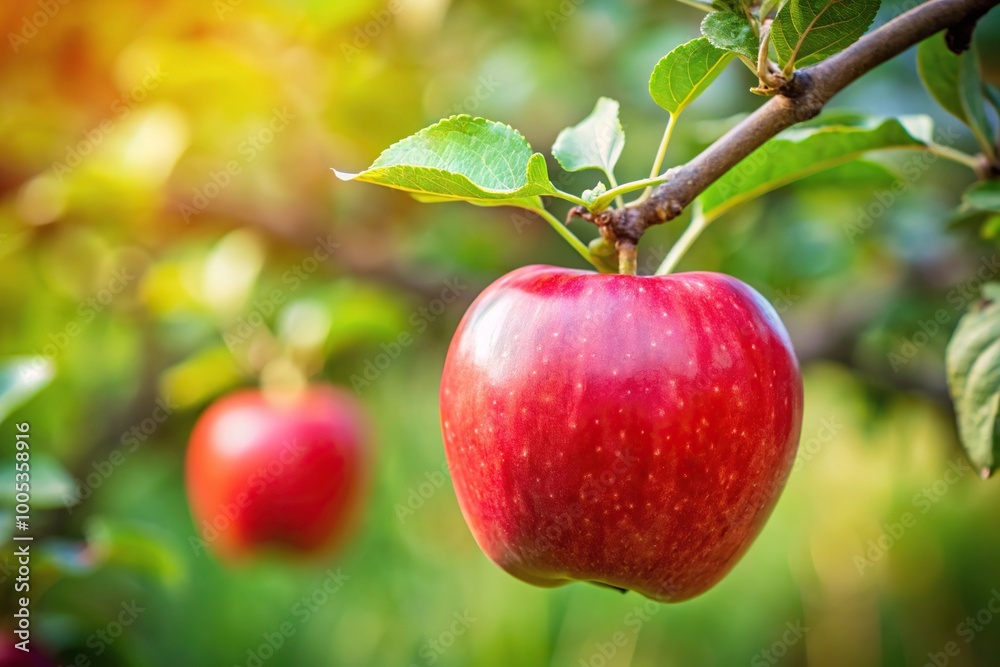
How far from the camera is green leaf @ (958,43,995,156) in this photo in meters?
0.63

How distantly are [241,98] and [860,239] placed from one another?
1035mm

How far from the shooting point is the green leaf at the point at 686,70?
459mm

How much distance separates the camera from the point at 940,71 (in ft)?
2.10

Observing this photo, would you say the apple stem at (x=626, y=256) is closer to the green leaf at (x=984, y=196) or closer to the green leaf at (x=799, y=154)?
the green leaf at (x=799, y=154)

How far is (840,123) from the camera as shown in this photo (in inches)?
25.7

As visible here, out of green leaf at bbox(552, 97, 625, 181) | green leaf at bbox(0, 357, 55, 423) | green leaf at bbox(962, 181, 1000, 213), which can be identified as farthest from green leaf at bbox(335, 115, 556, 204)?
green leaf at bbox(0, 357, 55, 423)

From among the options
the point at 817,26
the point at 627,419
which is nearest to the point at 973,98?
the point at 817,26

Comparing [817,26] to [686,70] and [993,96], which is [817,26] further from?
[993,96]

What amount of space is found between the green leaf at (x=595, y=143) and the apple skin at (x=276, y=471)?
0.87 meters

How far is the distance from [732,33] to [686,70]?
4cm

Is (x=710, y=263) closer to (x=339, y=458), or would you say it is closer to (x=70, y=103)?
(x=339, y=458)

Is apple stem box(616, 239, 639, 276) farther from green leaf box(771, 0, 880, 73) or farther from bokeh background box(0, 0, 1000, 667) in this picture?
bokeh background box(0, 0, 1000, 667)

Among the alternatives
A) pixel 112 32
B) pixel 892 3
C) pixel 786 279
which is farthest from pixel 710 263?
pixel 112 32

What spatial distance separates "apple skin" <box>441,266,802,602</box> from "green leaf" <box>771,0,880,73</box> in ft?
0.42
